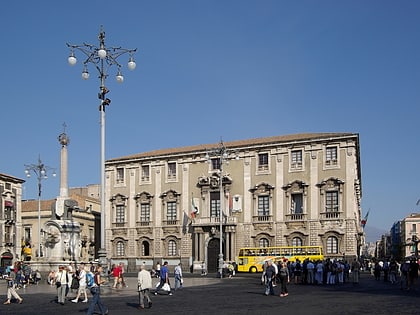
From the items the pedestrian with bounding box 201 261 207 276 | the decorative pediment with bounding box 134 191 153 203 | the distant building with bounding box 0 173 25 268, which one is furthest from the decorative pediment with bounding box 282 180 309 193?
the distant building with bounding box 0 173 25 268

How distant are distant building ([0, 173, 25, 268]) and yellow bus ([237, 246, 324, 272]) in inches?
981

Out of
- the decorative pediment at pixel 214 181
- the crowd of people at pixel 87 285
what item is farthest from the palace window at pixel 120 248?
the crowd of people at pixel 87 285

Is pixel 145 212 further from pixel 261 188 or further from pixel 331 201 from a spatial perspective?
pixel 331 201

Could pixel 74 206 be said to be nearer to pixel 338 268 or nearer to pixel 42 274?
pixel 42 274

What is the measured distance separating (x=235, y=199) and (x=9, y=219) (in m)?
24.2

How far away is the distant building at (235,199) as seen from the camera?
170 ft

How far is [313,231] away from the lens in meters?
51.8

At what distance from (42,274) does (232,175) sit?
2674 cm

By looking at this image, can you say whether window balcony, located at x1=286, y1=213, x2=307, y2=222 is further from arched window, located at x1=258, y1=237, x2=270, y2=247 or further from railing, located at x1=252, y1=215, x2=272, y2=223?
arched window, located at x1=258, y1=237, x2=270, y2=247

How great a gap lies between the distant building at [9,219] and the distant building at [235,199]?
10.3m

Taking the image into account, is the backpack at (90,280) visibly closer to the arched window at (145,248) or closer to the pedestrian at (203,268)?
the pedestrian at (203,268)

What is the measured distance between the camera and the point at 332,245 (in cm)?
5119

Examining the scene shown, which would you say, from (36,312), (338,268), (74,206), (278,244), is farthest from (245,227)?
(36,312)

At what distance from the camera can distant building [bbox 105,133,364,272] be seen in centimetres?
5172
